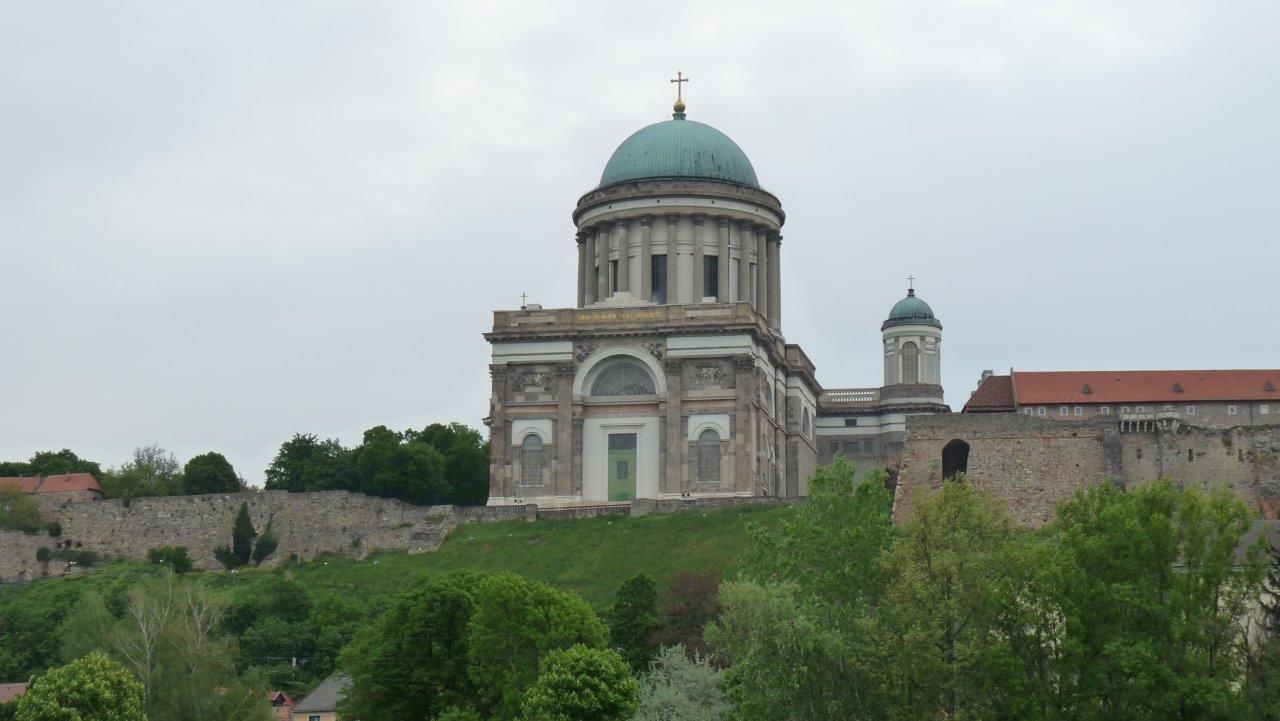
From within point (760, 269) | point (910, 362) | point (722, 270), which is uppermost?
point (760, 269)

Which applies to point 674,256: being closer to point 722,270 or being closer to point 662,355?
point 722,270

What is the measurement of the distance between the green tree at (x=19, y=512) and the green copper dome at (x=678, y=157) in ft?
95.5

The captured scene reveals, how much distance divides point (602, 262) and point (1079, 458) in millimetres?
27872

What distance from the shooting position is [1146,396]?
88438 millimetres

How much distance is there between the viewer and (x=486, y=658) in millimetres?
55750

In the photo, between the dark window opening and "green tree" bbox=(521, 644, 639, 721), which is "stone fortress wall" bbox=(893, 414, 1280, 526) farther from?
"green tree" bbox=(521, 644, 639, 721)

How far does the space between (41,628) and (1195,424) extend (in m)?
44.9

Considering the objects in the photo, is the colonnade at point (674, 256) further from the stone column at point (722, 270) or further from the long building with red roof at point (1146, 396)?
the long building with red roof at point (1146, 396)

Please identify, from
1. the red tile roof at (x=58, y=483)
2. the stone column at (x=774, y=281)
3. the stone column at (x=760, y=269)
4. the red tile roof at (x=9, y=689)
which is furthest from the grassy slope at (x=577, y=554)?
the stone column at (x=774, y=281)

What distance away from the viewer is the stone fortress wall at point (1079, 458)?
7750 centimetres

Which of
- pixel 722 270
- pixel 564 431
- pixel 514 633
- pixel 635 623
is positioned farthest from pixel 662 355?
pixel 514 633

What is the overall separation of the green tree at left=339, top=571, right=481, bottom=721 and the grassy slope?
40.4 feet

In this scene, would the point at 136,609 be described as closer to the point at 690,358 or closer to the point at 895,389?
the point at 690,358

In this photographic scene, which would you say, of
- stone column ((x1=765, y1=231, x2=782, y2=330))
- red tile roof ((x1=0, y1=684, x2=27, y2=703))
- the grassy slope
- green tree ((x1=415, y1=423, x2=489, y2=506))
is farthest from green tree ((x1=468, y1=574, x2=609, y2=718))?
stone column ((x1=765, y1=231, x2=782, y2=330))
